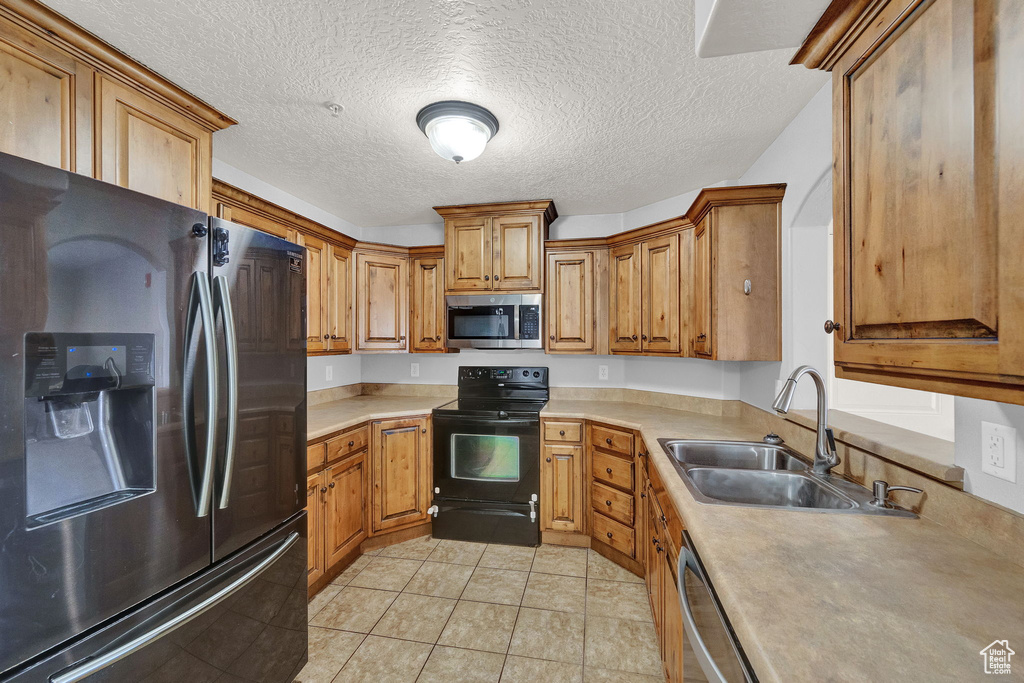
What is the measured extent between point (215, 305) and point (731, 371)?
2.74 metres

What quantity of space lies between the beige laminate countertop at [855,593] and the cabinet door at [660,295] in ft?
5.12

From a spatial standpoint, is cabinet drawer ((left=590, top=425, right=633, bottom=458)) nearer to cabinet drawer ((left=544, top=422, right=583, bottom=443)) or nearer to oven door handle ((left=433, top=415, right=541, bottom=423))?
cabinet drawer ((left=544, top=422, right=583, bottom=443))

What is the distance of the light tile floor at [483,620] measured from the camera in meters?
1.82

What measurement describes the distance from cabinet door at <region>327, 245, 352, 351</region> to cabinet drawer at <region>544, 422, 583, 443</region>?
1.55 meters

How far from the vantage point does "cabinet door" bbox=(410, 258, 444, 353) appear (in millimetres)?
3357

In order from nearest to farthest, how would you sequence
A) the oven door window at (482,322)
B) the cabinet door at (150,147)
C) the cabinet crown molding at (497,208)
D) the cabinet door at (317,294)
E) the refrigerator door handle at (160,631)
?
the refrigerator door handle at (160,631), the cabinet door at (150,147), the cabinet door at (317,294), the cabinet crown molding at (497,208), the oven door window at (482,322)

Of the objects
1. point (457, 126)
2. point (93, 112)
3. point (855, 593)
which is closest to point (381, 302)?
point (457, 126)

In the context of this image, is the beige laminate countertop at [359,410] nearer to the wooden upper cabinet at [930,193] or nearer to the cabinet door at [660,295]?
the cabinet door at [660,295]

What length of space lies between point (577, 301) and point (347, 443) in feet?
6.05

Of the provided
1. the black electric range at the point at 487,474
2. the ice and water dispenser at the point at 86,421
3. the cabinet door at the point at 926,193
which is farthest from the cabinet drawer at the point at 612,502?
the ice and water dispenser at the point at 86,421

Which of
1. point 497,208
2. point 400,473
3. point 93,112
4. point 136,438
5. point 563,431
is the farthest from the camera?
point 497,208

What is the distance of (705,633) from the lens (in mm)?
1050

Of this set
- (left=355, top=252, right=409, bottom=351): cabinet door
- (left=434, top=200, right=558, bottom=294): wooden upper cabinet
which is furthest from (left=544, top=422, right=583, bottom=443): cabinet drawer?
(left=355, top=252, right=409, bottom=351): cabinet door

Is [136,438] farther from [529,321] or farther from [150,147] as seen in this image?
[529,321]
